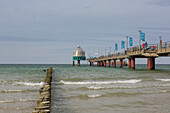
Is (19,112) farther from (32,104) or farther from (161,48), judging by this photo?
(161,48)

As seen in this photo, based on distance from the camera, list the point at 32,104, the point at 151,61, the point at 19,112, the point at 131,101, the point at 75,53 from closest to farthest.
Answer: the point at 19,112 < the point at 32,104 < the point at 131,101 < the point at 151,61 < the point at 75,53

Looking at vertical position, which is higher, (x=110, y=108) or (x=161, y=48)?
(x=161, y=48)

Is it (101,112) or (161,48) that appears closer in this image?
(101,112)

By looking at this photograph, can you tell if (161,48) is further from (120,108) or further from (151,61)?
(120,108)

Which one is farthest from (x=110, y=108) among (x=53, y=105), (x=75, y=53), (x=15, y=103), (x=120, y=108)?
(x=75, y=53)

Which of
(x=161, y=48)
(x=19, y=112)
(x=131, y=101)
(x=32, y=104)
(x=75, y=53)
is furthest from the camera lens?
(x=75, y=53)

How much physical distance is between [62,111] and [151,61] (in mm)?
41677

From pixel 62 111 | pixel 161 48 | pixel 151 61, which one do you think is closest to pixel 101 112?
pixel 62 111

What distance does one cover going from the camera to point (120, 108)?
11070mm

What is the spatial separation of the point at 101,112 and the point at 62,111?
1759mm

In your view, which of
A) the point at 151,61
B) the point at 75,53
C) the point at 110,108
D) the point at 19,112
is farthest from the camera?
the point at 75,53

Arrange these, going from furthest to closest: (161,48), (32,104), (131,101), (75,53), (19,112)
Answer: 1. (75,53)
2. (161,48)
3. (131,101)
4. (32,104)
5. (19,112)

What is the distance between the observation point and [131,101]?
12.8 meters

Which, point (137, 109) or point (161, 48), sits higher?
point (161, 48)
